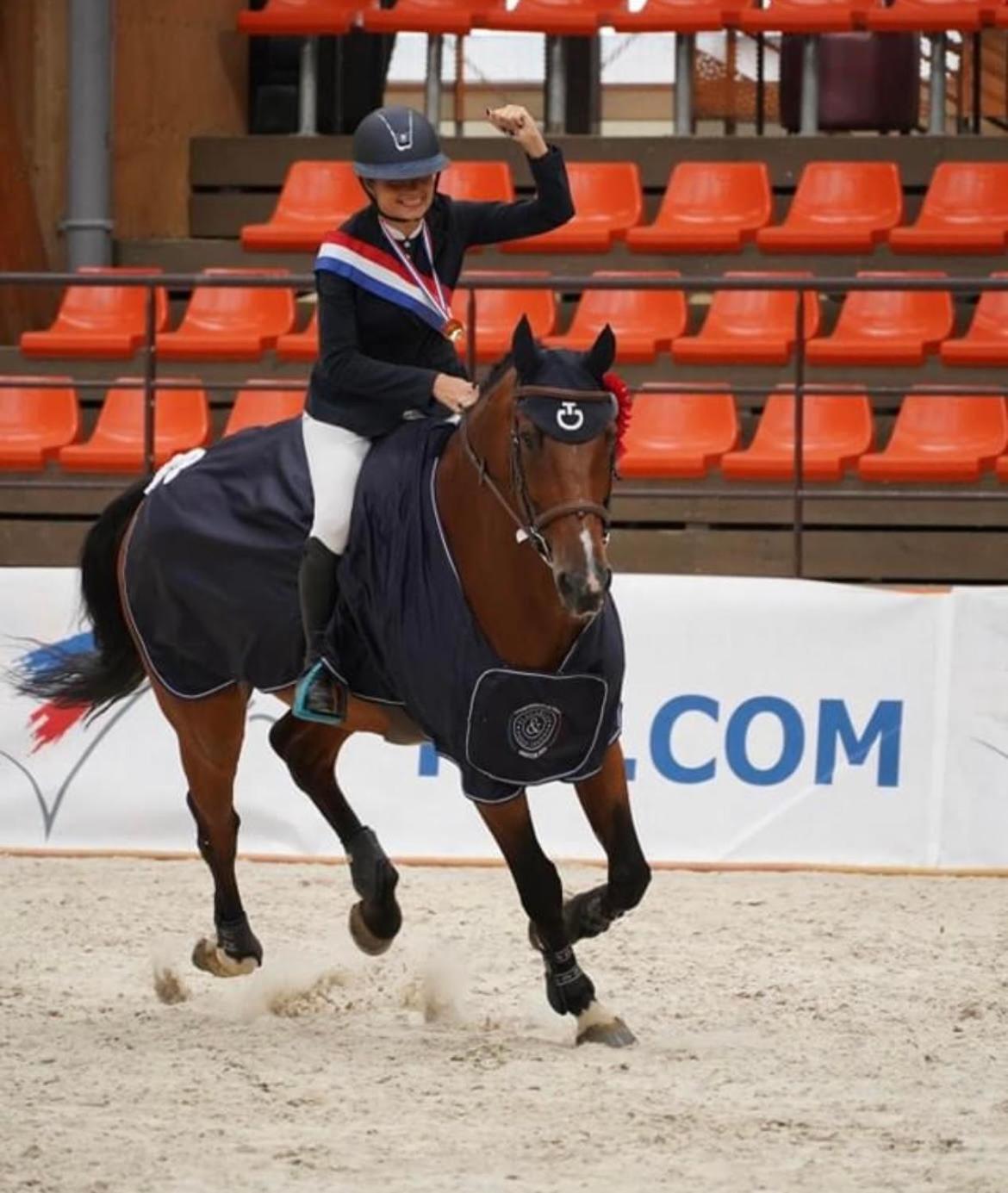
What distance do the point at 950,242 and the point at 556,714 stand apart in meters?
6.31

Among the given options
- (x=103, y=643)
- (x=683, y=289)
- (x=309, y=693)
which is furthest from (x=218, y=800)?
(x=683, y=289)

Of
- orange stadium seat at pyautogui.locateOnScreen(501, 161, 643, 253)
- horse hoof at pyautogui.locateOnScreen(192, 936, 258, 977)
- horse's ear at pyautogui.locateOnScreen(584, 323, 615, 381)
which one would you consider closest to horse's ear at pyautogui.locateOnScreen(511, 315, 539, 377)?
horse's ear at pyautogui.locateOnScreen(584, 323, 615, 381)

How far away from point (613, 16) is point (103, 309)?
302 cm

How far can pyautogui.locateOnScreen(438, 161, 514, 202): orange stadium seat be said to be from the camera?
40.3ft

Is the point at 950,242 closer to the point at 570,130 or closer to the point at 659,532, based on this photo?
the point at 659,532

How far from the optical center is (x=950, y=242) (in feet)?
38.3

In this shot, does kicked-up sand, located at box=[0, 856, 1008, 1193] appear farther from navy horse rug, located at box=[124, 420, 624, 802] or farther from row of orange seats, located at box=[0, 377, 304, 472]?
→ row of orange seats, located at box=[0, 377, 304, 472]

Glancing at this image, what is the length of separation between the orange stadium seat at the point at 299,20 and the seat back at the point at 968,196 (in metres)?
3.25

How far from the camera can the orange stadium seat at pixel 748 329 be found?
11.2 meters

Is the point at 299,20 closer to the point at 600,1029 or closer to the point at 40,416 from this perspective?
the point at 40,416

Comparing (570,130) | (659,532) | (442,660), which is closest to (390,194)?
(442,660)

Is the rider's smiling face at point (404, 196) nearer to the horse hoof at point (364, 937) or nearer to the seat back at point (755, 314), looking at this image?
the horse hoof at point (364, 937)

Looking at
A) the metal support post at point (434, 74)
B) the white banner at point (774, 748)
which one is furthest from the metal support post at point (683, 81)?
the white banner at point (774, 748)

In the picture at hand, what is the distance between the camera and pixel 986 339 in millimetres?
11203
